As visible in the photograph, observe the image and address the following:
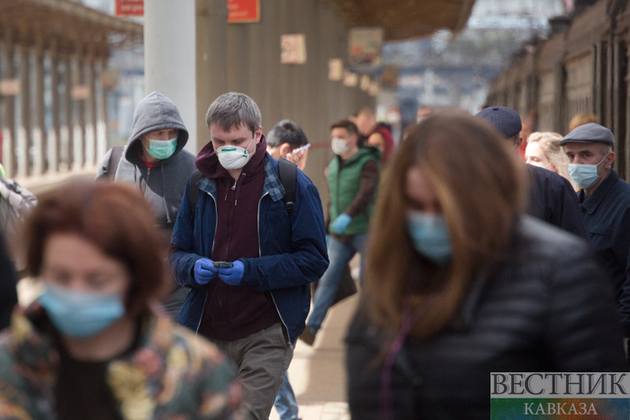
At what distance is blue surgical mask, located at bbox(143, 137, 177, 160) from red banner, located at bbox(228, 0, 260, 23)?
221 inches

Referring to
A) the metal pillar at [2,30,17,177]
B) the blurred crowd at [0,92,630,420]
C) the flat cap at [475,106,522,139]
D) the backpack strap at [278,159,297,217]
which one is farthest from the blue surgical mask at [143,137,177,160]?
the metal pillar at [2,30,17,177]

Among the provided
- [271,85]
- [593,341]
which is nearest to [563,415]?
[593,341]

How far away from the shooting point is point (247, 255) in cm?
373

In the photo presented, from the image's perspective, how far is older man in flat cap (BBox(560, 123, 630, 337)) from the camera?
4230mm

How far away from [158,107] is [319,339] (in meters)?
4.01

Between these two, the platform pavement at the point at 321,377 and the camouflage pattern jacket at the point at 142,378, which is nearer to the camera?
the camouflage pattern jacket at the point at 142,378

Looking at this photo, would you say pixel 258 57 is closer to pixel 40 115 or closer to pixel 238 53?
pixel 238 53

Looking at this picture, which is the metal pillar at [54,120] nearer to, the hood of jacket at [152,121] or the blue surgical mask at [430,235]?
the hood of jacket at [152,121]

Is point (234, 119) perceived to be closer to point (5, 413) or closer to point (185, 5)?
point (5, 413)

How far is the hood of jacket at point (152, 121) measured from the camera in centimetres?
434

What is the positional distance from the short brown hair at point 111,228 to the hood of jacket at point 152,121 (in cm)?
255

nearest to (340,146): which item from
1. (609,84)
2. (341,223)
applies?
(341,223)

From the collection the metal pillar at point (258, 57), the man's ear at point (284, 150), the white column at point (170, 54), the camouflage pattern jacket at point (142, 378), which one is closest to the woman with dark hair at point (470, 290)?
the camouflage pattern jacket at point (142, 378)

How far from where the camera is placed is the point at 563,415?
2236 mm
